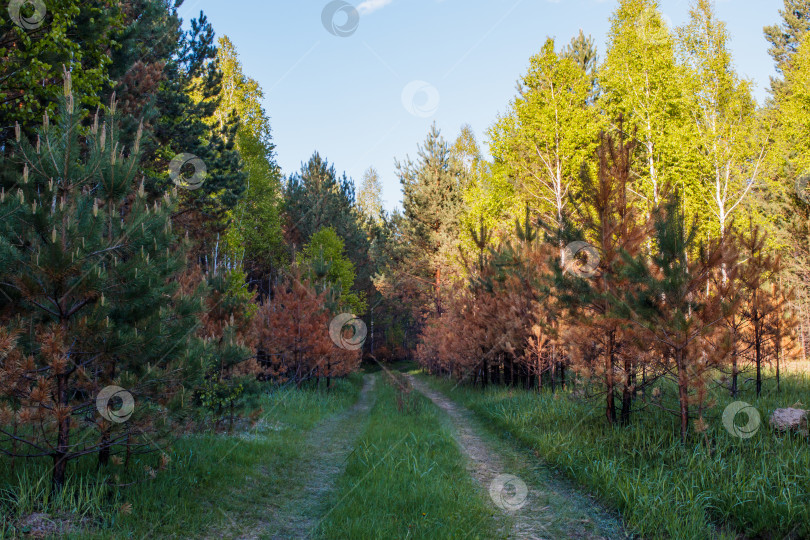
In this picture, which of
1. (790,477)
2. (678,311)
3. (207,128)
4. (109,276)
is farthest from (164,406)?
(207,128)

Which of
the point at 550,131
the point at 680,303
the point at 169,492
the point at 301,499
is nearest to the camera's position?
the point at 169,492

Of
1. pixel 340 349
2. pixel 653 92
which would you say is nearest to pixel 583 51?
pixel 653 92

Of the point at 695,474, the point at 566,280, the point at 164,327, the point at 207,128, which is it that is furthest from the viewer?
the point at 207,128

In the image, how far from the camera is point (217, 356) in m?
8.28

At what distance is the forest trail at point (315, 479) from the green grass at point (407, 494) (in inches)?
9.0

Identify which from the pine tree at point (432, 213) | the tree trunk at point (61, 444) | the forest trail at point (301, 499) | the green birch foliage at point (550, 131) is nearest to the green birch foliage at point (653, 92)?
the green birch foliage at point (550, 131)

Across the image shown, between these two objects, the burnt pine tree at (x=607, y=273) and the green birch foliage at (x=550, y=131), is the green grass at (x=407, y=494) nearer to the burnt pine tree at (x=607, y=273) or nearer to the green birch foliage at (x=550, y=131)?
the burnt pine tree at (x=607, y=273)

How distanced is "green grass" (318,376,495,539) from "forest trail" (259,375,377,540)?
9.0 inches

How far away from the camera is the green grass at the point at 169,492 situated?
4.02m

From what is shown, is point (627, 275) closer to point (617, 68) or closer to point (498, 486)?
point (498, 486)

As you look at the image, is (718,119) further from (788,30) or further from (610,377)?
(788,30)

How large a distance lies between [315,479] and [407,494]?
1901mm

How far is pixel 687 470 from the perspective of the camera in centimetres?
539

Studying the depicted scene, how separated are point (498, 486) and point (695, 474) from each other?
8.04 ft
